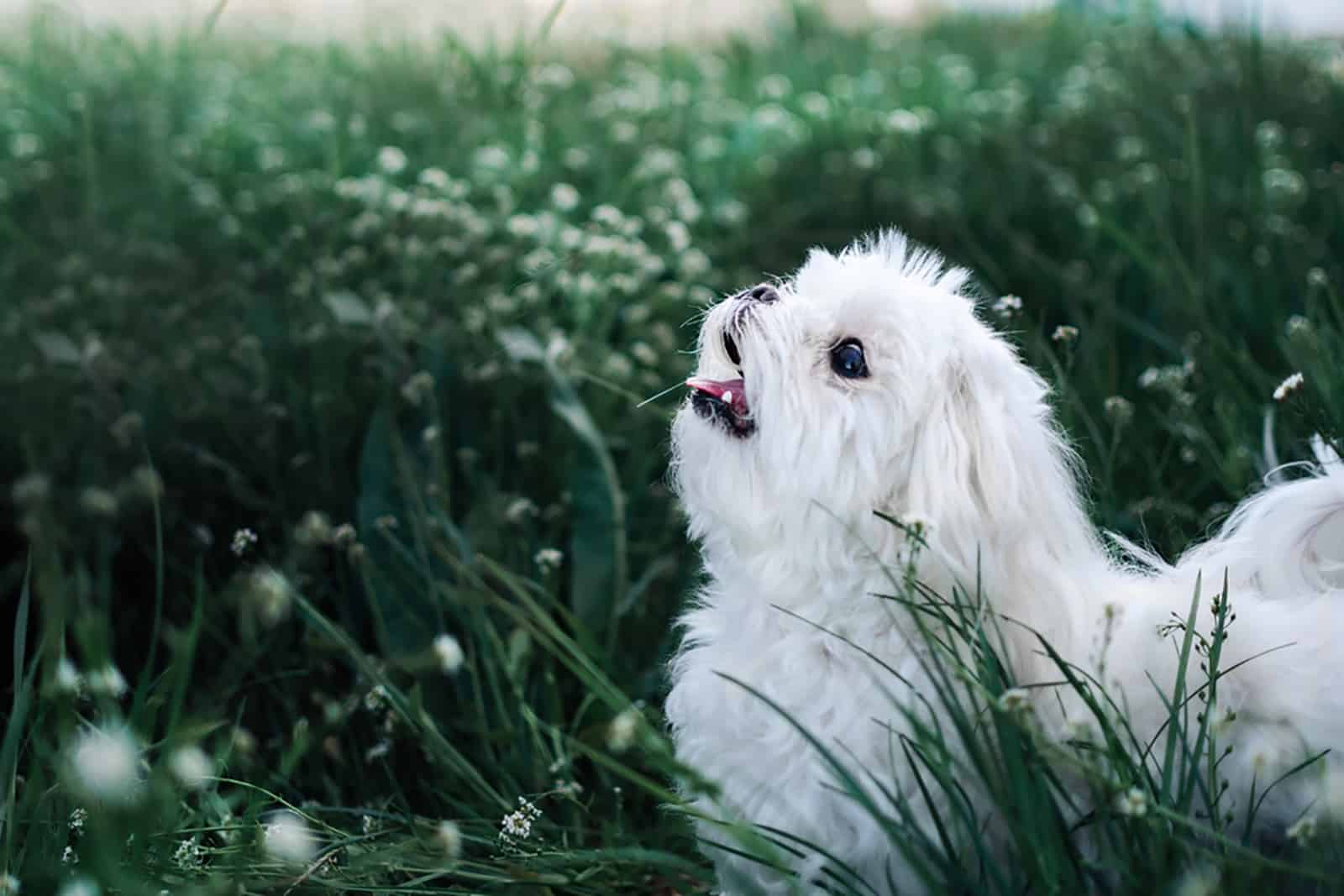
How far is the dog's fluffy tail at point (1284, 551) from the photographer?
5.77ft

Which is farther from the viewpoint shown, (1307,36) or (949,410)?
(1307,36)

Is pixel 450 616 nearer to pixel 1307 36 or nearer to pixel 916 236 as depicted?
pixel 916 236

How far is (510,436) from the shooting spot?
3074mm

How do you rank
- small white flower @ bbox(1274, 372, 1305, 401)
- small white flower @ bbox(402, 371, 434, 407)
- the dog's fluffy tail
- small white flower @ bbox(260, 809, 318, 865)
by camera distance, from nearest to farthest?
small white flower @ bbox(260, 809, 318, 865), the dog's fluffy tail, small white flower @ bbox(1274, 372, 1305, 401), small white flower @ bbox(402, 371, 434, 407)

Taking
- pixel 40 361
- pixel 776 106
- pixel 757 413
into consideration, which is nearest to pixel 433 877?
pixel 757 413

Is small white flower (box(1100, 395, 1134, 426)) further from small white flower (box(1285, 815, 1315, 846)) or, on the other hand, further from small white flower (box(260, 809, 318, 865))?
small white flower (box(260, 809, 318, 865))

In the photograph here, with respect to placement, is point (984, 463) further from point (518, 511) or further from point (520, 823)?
point (518, 511)

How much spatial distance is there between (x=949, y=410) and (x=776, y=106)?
4392mm

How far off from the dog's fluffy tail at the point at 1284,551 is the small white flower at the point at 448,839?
3.32 feet

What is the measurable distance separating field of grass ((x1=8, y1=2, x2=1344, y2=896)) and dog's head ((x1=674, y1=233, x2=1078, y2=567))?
311 millimetres

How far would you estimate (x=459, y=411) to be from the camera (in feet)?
9.93

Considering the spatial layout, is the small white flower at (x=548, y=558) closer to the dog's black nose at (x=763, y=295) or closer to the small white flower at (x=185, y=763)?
the dog's black nose at (x=763, y=295)

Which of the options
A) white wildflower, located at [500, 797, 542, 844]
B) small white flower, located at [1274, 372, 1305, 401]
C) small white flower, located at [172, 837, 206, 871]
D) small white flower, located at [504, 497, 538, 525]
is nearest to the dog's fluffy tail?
small white flower, located at [1274, 372, 1305, 401]

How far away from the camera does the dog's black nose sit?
1.83 meters
